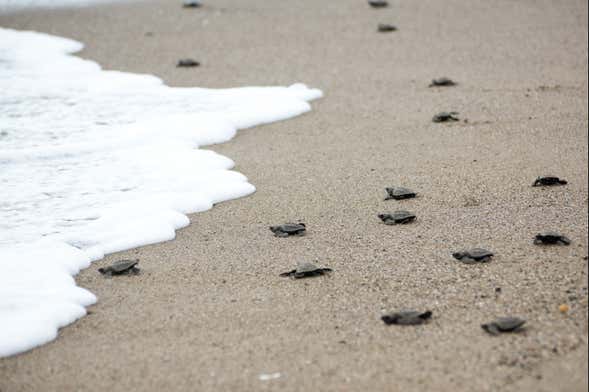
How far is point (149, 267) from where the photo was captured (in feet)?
11.8

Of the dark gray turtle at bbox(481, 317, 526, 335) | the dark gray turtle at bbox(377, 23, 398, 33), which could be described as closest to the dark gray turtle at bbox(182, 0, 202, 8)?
the dark gray turtle at bbox(377, 23, 398, 33)

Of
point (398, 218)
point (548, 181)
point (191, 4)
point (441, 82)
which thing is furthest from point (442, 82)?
point (191, 4)

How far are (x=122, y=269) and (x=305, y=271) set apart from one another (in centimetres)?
77

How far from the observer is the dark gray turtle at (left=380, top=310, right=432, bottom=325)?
115 inches

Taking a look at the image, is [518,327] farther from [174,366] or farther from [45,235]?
[45,235]

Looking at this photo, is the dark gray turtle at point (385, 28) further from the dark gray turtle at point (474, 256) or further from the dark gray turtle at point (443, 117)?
the dark gray turtle at point (474, 256)

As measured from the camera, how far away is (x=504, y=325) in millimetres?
2803

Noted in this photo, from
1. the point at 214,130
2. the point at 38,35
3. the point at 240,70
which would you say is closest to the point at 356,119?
the point at 214,130

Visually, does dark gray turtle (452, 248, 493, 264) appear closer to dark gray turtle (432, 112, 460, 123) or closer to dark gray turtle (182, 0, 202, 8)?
dark gray turtle (432, 112, 460, 123)

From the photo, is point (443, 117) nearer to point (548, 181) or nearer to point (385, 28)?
point (548, 181)

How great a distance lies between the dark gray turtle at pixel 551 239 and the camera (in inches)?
137

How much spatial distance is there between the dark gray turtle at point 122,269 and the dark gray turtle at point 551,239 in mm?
1710

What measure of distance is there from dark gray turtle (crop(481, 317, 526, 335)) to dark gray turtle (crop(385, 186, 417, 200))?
58.6 inches

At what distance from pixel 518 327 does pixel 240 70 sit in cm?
456
